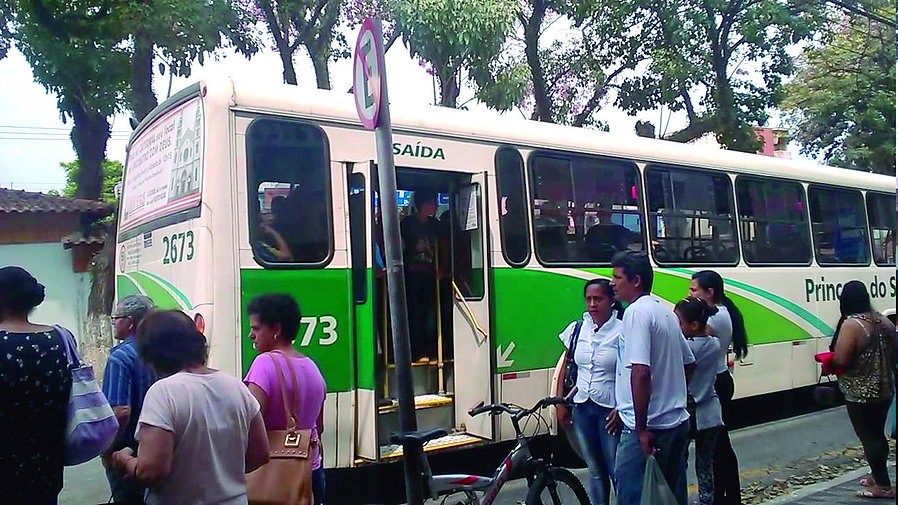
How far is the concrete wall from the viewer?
1338 centimetres

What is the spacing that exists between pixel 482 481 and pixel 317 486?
38.4 inches

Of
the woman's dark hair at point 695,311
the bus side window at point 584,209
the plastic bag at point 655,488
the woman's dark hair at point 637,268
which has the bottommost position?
the plastic bag at point 655,488

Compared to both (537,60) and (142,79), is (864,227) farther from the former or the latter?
(142,79)

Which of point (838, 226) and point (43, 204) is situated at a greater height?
point (43, 204)

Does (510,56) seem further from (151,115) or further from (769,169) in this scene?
(151,115)

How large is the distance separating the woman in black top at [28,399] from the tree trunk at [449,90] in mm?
10227

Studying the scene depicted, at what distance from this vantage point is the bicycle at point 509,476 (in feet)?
14.7

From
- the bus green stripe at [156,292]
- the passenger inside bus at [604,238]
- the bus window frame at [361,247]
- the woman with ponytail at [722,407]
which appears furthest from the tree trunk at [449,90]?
the woman with ponytail at [722,407]

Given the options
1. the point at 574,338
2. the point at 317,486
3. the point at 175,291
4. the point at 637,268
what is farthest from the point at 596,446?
the point at 175,291

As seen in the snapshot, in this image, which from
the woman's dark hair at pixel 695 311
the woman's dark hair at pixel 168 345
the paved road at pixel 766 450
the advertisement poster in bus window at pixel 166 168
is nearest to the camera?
the woman's dark hair at pixel 168 345

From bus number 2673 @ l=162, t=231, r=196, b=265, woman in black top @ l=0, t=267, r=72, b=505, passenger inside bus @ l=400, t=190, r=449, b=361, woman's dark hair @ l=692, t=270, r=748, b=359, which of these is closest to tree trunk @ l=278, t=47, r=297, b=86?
passenger inside bus @ l=400, t=190, r=449, b=361

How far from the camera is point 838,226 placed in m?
10.9

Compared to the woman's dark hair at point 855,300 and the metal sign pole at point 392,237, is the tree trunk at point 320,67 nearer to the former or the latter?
the woman's dark hair at point 855,300

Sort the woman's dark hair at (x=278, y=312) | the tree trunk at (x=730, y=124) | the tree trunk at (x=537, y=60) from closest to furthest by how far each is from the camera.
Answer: the woman's dark hair at (x=278, y=312) → the tree trunk at (x=537, y=60) → the tree trunk at (x=730, y=124)
